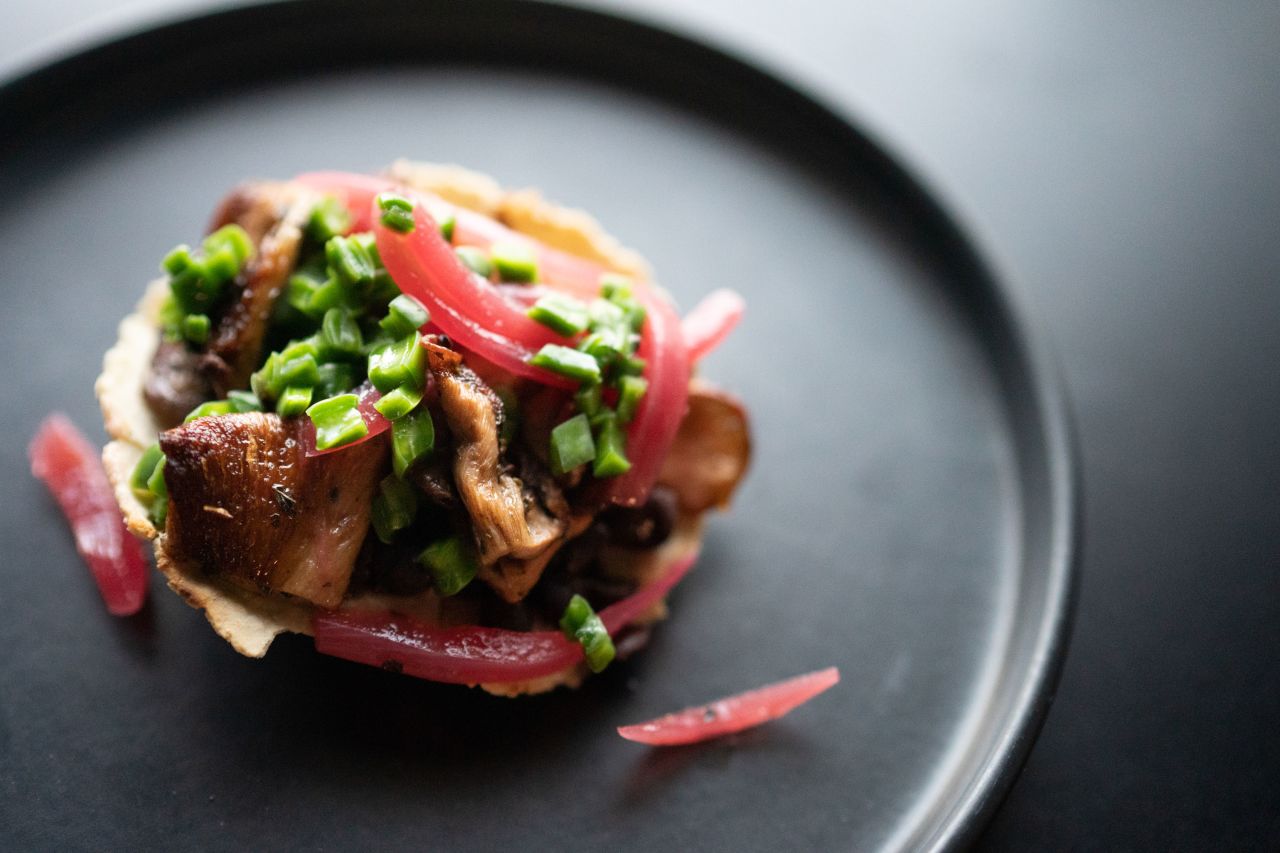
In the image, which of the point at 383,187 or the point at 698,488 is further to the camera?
the point at 698,488

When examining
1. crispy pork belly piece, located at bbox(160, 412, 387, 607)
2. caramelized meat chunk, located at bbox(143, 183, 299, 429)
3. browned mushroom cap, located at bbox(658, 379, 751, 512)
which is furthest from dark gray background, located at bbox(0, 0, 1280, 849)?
crispy pork belly piece, located at bbox(160, 412, 387, 607)

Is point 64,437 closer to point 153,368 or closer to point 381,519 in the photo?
point 153,368

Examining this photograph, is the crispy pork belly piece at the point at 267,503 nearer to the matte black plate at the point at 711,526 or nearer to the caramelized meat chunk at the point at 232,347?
the caramelized meat chunk at the point at 232,347

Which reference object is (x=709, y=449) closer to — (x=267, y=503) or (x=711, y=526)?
(x=711, y=526)

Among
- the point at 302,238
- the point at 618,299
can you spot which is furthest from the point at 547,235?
the point at 302,238

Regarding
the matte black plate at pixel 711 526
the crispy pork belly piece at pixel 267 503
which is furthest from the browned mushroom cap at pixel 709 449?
the crispy pork belly piece at pixel 267 503

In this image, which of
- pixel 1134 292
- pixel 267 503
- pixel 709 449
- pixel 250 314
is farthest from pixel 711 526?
pixel 1134 292

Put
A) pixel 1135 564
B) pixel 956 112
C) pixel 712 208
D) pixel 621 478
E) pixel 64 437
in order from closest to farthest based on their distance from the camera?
pixel 621 478 < pixel 64 437 < pixel 1135 564 < pixel 712 208 < pixel 956 112

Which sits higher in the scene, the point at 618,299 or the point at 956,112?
the point at 956,112
